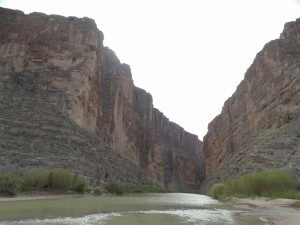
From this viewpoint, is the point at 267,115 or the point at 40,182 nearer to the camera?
the point at 40,182

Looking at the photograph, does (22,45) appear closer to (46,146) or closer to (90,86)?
(90,86)

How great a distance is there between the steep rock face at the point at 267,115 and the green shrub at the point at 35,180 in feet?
51.3

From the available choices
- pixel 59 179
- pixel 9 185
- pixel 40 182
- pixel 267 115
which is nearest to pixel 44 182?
pixel 40 182

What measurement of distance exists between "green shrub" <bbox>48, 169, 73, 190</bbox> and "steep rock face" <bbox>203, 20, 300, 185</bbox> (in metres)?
14.6

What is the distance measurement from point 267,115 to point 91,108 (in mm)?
23264

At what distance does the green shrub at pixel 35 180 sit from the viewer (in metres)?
22.1

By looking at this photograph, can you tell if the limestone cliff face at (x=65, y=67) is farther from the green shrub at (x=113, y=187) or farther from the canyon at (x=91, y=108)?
the green shrub at (x=113, y=187)

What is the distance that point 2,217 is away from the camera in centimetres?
1036

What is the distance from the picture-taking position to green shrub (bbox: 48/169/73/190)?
78.2ft

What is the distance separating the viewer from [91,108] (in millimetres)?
49750

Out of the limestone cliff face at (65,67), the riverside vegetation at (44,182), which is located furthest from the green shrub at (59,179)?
the limestone cliff face at (65,67)

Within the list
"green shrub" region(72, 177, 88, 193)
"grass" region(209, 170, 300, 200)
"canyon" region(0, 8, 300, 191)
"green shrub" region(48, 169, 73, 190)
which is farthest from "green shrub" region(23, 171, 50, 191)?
"grass" region(209, 170, 300, 200)

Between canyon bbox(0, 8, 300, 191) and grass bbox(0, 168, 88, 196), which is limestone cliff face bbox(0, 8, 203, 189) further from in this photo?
grass bbox(0, 168, 88, 196)

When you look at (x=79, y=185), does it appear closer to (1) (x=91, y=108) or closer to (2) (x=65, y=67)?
(2) (x=65, y=67)
